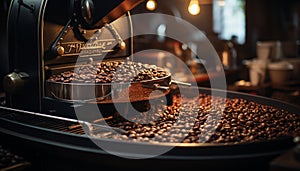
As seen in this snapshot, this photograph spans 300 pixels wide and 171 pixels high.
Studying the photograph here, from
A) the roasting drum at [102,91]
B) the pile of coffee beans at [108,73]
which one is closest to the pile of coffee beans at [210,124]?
the roasting drum at [102,91]

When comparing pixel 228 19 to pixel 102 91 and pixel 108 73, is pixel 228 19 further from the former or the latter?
pixel 102 91

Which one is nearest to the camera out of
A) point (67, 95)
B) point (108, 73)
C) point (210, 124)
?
point (210, 124)

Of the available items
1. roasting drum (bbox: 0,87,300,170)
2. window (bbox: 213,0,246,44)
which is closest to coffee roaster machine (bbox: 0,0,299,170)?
roasting drum (bbox: 0,87,300,170)

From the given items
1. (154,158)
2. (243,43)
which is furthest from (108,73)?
(243,43)

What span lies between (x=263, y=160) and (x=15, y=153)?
58.0 inches

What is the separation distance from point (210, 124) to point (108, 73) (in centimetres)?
79

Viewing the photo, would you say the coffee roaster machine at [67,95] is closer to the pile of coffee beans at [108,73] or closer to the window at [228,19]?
the pile of coffee beans at [108,73]

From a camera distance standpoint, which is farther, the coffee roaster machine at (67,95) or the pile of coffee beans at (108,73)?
the pile of coffee beans at (108,73)

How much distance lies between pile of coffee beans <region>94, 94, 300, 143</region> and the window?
24.9 feet

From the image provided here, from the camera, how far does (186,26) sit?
9.34m

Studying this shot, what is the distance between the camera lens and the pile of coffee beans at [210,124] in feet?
7.60

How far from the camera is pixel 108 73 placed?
2871mm

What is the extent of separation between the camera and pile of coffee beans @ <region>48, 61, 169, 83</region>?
9.02 feet

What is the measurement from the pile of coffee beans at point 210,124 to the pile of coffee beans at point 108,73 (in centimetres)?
26
